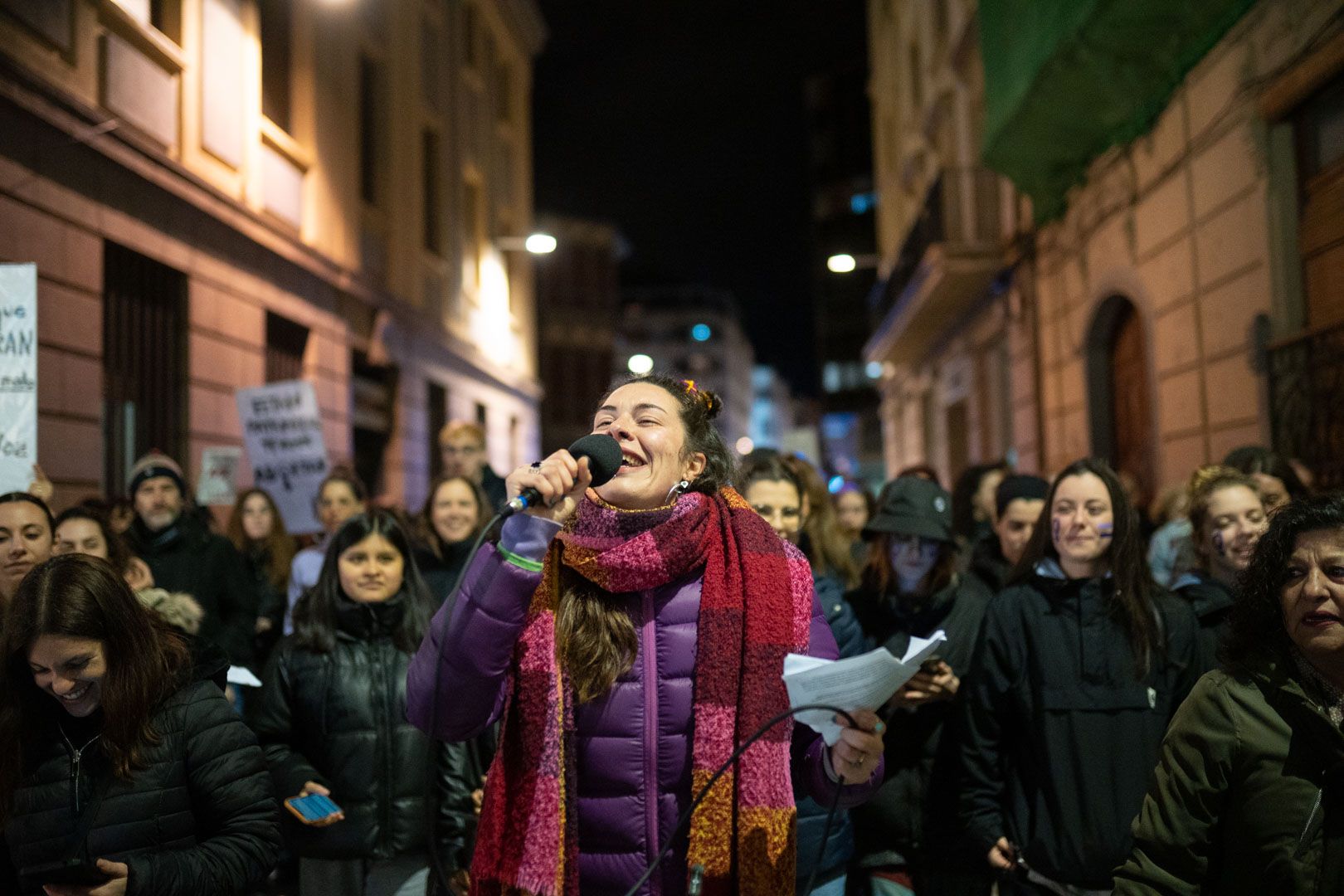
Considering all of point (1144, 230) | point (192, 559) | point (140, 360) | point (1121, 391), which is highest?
point (1144, 230)

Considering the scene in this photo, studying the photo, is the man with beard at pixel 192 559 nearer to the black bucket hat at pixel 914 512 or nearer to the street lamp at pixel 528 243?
the black bucket hat at pixel 914 512

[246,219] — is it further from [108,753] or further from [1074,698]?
[1074,698]

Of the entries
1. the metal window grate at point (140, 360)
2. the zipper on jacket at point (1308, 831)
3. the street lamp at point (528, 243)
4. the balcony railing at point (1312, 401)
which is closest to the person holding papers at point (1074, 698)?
the zipper on jacket at point (1308, 831)

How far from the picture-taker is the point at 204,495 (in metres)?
8.38

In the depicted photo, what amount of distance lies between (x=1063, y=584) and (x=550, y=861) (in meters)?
2.05

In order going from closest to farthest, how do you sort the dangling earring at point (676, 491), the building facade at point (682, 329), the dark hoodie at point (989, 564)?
the dangling earring at point (676, 491) < the dark hoodie at point (989, 564) < the building facade at point (682, 329)

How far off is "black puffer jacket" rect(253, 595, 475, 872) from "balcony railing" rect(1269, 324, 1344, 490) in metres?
5.39

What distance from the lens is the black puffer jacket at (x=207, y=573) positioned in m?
5.82

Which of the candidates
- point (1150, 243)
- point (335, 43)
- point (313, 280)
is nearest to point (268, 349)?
Answer: point (313, 280)

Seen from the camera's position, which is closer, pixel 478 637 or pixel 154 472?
pixel 478 637

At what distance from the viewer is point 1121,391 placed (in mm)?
11328

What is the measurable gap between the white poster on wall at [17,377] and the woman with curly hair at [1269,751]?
15.0ft

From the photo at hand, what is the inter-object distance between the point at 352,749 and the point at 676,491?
1.96 metres

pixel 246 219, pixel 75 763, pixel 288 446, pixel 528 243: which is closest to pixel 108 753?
pixel 75 763
